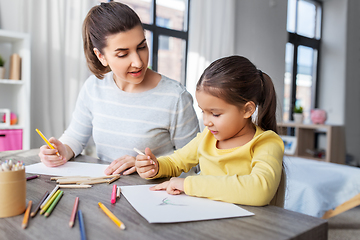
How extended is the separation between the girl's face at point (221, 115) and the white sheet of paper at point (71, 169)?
1.17 ft

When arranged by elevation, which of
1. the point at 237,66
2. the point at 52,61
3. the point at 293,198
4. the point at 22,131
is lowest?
the point at 293,198

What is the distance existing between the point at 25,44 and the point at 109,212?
76.3 inches

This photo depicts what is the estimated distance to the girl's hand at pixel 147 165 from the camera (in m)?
0.82

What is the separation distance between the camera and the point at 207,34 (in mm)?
3668

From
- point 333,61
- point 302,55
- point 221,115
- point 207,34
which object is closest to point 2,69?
point 221,115

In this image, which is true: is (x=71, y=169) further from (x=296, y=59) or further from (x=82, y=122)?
(x=296, y=59)

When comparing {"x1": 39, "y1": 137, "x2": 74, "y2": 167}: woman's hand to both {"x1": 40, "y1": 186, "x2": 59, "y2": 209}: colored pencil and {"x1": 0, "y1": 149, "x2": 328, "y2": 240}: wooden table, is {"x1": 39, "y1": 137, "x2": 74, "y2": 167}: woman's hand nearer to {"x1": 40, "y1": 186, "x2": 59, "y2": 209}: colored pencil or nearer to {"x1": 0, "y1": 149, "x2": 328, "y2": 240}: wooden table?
{"x1": 40, "y1": 186, "x2": 59, "y2": 209}: colored pencil

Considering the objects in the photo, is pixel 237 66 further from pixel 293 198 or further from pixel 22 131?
pixel 22 131

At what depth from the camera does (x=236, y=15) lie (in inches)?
158

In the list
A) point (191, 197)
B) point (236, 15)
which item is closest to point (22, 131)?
point (191, 197)

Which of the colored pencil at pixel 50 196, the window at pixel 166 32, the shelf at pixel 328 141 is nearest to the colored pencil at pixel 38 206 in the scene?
the colored pencil at pixel 50 196

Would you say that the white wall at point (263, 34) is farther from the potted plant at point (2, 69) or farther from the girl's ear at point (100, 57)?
the girl's ear at point (100, 57)

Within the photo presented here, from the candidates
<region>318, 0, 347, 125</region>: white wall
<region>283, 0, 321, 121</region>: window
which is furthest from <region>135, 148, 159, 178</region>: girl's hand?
<region>318, 0, 347, 125</region>: white wall

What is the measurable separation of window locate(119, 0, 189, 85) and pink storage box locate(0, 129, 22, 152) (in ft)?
5.63
